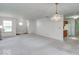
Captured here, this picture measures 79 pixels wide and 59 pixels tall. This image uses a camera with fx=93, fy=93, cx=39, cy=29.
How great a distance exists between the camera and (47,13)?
8.15ft

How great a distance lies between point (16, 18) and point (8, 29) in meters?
0.40

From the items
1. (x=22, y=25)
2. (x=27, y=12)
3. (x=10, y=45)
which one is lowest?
(x=10, y=45)

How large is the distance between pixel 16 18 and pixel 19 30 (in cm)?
34

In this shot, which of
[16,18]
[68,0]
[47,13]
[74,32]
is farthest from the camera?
[74,32]

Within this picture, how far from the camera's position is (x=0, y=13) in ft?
5.22

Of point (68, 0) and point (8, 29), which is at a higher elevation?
point (68, 0)

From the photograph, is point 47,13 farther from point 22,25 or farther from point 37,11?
point 22,25

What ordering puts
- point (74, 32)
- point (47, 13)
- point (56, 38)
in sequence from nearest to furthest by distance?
point (47, 13) < point (74, 32) < point (56, 38)

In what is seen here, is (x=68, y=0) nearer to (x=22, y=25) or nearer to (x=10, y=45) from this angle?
(x=22, y=25)

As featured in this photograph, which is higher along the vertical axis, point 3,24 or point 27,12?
point 27,12

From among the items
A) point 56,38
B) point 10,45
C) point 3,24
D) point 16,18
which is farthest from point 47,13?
point 56,38
